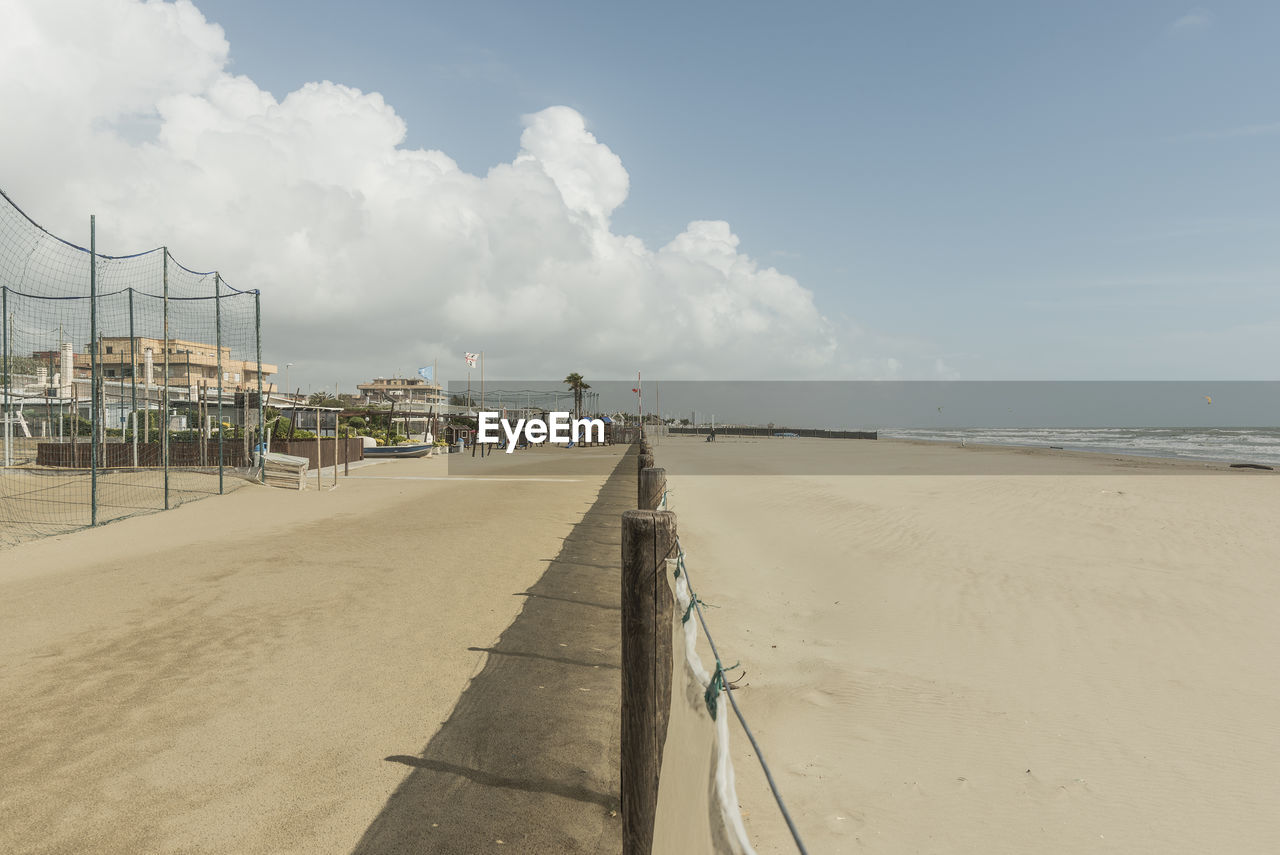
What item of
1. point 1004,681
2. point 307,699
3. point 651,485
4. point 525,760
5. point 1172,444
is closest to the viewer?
point 525,760

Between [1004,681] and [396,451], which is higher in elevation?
[396,451]

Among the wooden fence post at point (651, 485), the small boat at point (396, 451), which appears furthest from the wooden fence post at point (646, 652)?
the small boat at point (396, 451)

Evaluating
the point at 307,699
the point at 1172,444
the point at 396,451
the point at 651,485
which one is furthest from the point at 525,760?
the point at 1172,444

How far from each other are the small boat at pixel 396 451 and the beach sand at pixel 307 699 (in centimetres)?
2409

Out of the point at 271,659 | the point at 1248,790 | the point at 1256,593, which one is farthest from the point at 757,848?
the point at 1256,593

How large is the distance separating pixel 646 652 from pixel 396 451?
3434cm

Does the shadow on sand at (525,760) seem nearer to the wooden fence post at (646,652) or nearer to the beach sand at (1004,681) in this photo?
the wooden fence post at (646,652)

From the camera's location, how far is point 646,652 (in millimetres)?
3111

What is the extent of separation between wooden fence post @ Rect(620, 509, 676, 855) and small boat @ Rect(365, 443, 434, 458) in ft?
112

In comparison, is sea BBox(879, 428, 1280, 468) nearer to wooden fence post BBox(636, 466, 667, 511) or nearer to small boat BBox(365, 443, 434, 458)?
wooden fence post BBox(636, 466, 667, 511)

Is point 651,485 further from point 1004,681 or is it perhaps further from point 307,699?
point 1004,681

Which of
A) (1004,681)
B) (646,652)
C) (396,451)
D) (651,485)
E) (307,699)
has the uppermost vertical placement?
(651,485)

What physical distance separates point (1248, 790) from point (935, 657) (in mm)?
2504

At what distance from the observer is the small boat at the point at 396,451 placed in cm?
3503
